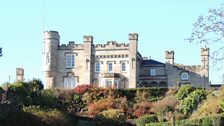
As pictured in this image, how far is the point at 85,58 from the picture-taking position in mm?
71688

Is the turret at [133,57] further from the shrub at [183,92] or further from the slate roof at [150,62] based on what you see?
the shrub at [183,92]

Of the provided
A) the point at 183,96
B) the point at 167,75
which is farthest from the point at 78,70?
the point at 183,96

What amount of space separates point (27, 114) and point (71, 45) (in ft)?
135

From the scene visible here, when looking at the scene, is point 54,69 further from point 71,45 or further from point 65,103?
point 65,103

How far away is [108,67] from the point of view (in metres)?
71.5

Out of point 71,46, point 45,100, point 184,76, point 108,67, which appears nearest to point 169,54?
point 184,76

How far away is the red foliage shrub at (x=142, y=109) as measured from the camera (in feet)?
156

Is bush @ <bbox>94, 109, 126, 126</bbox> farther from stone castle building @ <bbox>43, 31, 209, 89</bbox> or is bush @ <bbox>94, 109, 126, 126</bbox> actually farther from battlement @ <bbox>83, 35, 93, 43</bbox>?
battlement @ <bbox>83, 35, 93, 43</bbox>

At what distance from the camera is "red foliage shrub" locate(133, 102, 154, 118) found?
47453 millimetres

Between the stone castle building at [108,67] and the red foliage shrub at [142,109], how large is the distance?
2000cm

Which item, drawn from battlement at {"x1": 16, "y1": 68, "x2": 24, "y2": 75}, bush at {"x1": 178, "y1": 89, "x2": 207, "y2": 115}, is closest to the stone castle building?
battlement at {"x1": 16, "y1": 68, "x2": 24, "y2": 75}

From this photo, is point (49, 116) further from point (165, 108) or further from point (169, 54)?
point (169, 54)

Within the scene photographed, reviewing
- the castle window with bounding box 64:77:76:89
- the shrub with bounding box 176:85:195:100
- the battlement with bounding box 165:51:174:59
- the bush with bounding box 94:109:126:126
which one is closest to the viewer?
the bush with bounding box 94:109:126:126

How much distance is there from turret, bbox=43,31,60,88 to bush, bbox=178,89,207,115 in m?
27.5
